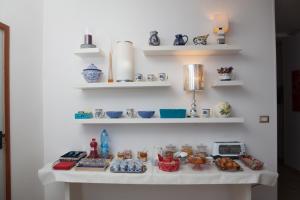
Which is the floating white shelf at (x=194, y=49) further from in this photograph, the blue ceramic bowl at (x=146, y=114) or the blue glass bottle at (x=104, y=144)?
the blue glass bottle at (x=104, y=144)

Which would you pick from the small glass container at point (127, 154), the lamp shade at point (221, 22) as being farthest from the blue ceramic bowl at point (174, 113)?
the lamp shade at point (221, 22)

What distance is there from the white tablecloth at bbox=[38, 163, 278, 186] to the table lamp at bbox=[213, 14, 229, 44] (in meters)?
1.25

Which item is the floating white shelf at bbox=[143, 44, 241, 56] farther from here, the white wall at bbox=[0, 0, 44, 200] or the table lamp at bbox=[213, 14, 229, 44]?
the white wall at bbox=[0, 0, 44, 200]

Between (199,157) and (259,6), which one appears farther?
(259,6)

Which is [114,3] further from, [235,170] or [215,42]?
[235,170]

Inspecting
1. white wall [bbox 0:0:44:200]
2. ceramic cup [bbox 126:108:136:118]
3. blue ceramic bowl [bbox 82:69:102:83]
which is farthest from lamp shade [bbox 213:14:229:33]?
white wall [bbox 0:0:44:200]

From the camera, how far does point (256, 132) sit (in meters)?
2.15

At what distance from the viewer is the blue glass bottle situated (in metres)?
2.12

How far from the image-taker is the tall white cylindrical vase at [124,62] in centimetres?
205

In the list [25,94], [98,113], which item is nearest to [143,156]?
[98,113]

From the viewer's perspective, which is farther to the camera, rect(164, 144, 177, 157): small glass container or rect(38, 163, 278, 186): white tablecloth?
rect(164, 144, 177, 157): small glass container

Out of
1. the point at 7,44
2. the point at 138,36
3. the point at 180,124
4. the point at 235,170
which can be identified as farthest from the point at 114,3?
the point at 235,170

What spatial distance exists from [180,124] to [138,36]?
1032 millimetres

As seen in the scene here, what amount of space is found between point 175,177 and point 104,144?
83 centimetres
